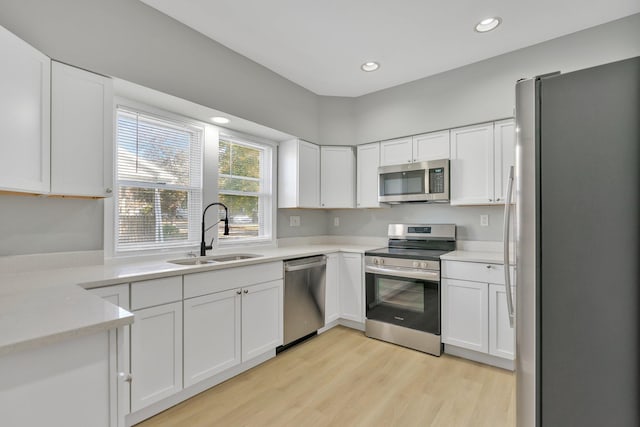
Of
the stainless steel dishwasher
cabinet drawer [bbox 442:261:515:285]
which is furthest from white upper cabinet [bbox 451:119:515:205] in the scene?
the stainless steel dishwasher

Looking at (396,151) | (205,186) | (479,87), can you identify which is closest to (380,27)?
(479,87)

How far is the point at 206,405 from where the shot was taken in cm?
202

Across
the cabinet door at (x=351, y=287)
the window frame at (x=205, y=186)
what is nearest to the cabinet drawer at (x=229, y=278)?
the window frame at (x=205, y=186)

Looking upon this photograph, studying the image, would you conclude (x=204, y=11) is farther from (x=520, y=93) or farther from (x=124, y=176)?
(x=520, y=93)

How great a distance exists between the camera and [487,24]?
2410mm

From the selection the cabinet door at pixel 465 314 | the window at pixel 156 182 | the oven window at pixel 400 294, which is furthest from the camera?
the oven window at pixel 400 294

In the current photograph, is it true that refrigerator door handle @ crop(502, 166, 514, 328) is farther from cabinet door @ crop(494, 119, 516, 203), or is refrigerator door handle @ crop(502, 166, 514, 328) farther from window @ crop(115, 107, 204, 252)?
window @ crop(115, 107, 204, 252)

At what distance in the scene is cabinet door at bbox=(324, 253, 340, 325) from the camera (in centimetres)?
327

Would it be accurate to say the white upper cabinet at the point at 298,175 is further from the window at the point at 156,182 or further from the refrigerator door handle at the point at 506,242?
the refrigerator door handle at the point at 506,242

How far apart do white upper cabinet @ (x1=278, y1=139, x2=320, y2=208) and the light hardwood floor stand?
5.44 ft

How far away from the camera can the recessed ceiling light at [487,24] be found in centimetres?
235

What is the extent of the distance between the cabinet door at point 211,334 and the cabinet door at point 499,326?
83.3 inches

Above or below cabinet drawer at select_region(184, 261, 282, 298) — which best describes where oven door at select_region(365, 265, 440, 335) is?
below

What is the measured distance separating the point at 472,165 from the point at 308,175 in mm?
1798
